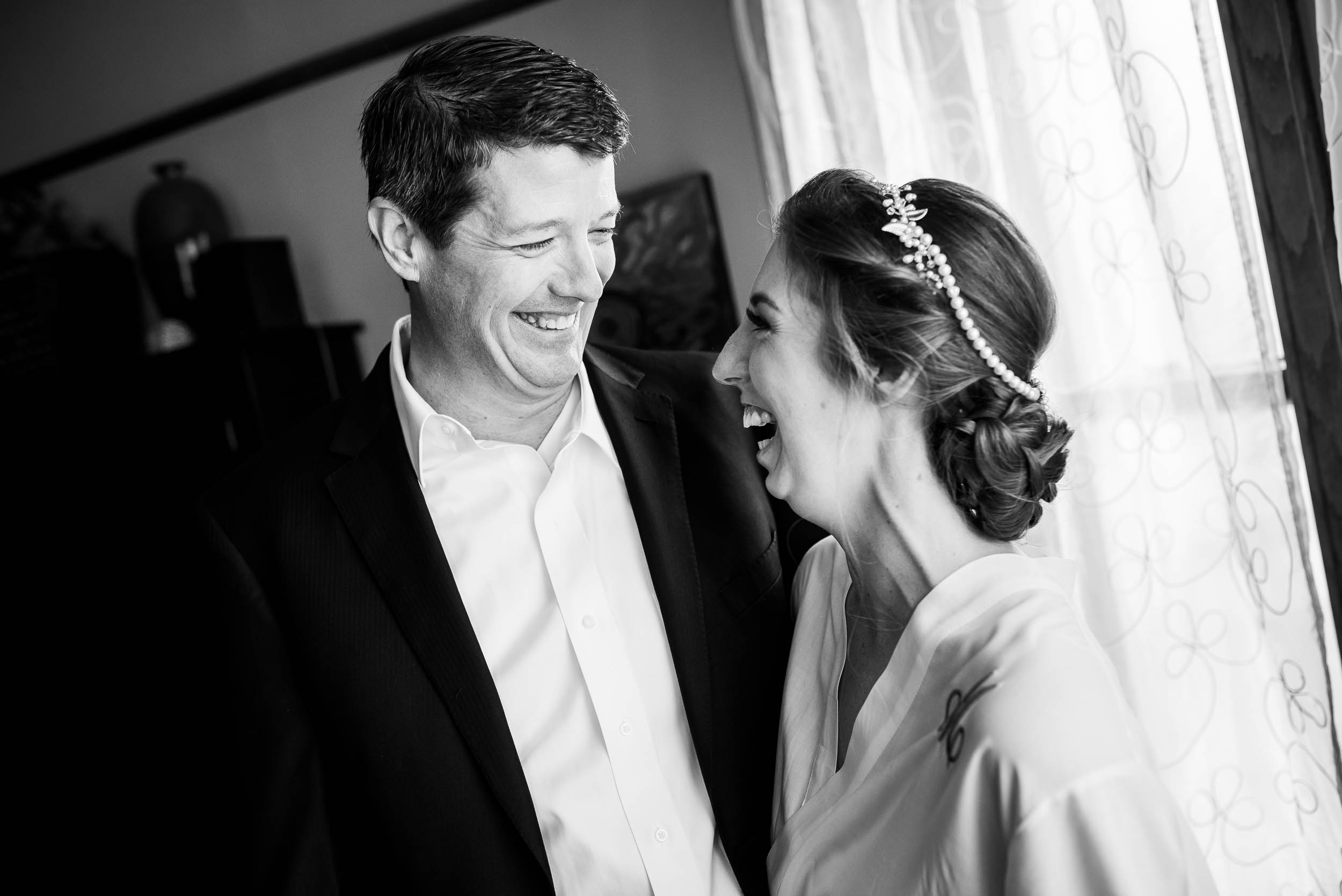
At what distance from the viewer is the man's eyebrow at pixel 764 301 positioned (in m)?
1.36

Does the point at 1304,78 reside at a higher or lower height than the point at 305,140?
lower

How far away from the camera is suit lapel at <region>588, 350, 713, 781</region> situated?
1.48 meters

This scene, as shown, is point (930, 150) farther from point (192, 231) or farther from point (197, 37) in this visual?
point (197, 37)

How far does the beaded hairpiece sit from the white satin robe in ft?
0.71

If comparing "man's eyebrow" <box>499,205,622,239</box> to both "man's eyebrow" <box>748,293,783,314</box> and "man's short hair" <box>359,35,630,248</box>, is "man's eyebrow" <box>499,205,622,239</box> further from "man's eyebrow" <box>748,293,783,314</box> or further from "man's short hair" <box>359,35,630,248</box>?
"man's eyebrow" <box>748,293,783,314</box>

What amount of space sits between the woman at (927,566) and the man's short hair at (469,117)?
35 cm

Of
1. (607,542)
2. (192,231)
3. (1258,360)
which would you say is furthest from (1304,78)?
(192,231)

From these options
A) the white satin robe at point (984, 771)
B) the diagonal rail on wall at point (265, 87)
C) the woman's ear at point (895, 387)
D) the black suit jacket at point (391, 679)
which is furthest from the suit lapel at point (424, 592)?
the diagonal rail on wall at point (265, 87)

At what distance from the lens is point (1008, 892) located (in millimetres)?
1038

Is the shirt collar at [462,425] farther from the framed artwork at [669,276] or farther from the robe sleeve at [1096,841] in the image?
the framed artwork at [669,276]

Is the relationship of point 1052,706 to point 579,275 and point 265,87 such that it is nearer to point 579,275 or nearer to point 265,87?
point 579,275

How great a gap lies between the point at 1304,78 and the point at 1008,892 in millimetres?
1368

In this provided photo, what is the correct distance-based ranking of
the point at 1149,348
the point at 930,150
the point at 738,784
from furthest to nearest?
the point at 930,150, the point at 1149,348, the point at 738,784

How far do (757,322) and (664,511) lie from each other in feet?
1.10
